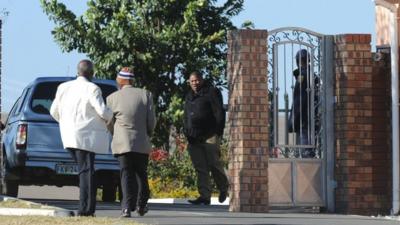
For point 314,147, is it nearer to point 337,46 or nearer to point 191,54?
point 337,46

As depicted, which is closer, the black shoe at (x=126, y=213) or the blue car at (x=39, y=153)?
the black shoe at (x=126, y=213)

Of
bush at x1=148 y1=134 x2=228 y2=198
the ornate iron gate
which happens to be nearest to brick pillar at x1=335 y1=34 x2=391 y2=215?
the ornate iron gate

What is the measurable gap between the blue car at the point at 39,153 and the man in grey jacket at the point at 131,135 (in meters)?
3.91

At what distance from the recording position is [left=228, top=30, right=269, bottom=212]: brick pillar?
679 inches

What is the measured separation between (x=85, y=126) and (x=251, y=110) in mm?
3611

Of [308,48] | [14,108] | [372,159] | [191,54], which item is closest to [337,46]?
[308,48]

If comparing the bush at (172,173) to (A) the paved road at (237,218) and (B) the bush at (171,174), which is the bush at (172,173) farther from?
(A) the paved road at (237,218)

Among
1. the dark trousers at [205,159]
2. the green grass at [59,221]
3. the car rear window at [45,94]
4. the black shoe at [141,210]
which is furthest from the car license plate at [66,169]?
the green grass at [59,221]

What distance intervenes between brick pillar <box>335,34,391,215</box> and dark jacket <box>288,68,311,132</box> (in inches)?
16.3

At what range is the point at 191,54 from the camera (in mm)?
26109

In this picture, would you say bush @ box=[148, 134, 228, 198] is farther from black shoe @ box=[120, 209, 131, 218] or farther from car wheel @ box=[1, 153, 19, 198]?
black shoe @ box=[120, 209, 131, 218]

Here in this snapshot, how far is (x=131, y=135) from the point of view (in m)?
14.8

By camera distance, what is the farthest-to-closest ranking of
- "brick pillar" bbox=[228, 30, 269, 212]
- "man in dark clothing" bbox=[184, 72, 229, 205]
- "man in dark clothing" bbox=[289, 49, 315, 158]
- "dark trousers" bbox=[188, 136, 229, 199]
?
"dark trousers" bbox=[188, 136, 229, 199] → "man in dark clothing" bbox=[184, 72, 229, 205] → "man in dark clothing" bbox=[289, 49, 315, 158] → "brick pillar" bbox=[228, 30, 269, 212]

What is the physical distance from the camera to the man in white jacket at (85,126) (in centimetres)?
1426
